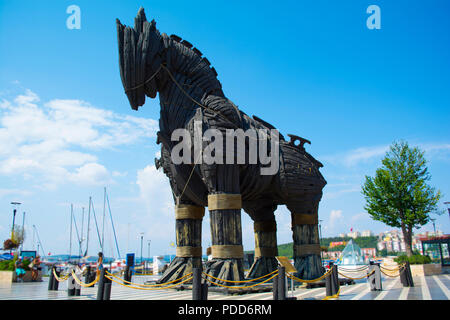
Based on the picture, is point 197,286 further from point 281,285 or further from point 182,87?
point 182,87

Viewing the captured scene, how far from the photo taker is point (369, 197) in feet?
69.2

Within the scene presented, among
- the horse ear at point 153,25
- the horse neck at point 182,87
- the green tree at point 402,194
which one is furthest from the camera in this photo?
the green tree at point 402,194

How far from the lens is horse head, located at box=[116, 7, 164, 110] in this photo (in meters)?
8.73

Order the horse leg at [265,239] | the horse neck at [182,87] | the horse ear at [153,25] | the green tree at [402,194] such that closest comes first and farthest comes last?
the horse ear at [153,25] < the horse neck at [182,87] < the horse leg at [265,239] < the green tree at [402,194]

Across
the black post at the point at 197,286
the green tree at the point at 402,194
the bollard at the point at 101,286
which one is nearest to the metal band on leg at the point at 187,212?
the bollard at the point at 101,286

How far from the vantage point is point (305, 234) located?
32.9 feet

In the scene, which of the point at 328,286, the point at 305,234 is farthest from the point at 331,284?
the point at 305,234

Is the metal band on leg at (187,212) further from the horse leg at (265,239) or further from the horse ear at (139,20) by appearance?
the horse ear at (139,20)

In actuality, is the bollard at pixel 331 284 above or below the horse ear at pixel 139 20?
below

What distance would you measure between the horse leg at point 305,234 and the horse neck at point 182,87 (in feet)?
12.7

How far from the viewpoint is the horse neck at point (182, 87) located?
360 inches

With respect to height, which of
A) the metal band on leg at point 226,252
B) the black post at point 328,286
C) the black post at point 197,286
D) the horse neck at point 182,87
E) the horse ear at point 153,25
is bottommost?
the black post at point 328,286

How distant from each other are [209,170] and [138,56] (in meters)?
3.27
